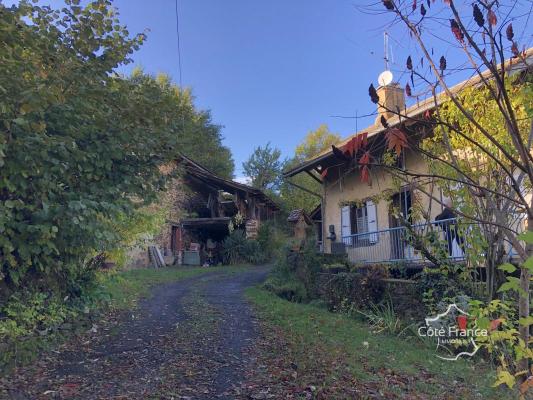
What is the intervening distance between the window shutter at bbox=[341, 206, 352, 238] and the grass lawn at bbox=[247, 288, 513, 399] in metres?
5.39

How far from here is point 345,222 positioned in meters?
13.4

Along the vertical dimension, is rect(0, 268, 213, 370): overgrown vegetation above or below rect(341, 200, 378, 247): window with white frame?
below

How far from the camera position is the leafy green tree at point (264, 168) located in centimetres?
3975

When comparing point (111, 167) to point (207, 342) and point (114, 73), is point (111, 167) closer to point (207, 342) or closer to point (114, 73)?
point (114, 73)

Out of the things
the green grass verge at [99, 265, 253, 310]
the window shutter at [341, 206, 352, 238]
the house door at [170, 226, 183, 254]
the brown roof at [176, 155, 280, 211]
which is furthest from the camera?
the brown roof at [176, 155, 280, 211]

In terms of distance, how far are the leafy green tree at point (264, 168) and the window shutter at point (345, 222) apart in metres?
26.0

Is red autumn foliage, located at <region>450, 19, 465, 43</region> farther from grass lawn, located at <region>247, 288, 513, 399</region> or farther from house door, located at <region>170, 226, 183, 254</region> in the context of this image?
house door, located at <region>170, 226, 183, 254</region>

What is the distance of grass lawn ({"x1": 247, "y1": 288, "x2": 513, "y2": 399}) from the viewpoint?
4355 millimetres

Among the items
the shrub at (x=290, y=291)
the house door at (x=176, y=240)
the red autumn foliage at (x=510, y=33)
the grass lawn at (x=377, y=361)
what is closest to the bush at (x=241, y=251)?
the house door at (x=176, y=240)

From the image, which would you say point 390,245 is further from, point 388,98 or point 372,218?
point 388,98

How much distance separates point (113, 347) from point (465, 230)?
17.9 feet

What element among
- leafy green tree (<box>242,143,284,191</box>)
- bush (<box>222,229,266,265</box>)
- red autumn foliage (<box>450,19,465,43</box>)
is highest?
leafy green tree (<box>242,143,284,191</box>)

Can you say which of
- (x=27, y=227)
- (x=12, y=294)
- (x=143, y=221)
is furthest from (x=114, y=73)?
(x=12, y=294)

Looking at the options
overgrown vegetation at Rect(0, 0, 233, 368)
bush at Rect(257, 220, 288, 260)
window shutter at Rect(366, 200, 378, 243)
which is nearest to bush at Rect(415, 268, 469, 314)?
window shutter at Rect(366, 200, 378, 243)
